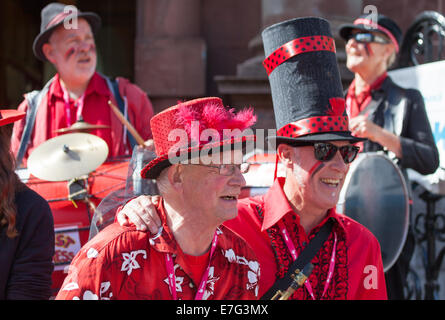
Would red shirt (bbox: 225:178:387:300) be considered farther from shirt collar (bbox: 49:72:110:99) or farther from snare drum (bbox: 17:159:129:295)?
shirt collar (bbox: 49:72:110:99)

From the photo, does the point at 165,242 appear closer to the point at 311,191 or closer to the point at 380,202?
the point at 311,191

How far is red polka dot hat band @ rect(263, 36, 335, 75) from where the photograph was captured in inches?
Answer: 110

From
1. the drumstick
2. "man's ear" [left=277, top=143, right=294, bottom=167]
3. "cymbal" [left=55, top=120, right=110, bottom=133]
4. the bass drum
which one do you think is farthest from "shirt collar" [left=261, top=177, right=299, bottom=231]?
"cymbal" [left=55, top=120, right=110, bottom=133]

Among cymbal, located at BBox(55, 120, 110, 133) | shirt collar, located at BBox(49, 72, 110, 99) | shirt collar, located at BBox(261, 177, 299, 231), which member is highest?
shirt collar, located at BBox(49, 72, 110, 99)

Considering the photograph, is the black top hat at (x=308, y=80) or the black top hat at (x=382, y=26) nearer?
the black top hat at (x=308, y=80)

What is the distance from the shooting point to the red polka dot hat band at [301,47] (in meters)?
2.79

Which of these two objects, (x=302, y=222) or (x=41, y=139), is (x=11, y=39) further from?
(x=302, y=222)

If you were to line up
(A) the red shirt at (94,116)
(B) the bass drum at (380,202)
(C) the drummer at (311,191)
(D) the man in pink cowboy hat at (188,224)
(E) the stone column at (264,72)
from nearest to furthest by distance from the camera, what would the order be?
(D) the man in pink cowboy hat at (188,224)
(C) the drummer at (311,191)
(B) the bass drum at (380,202)
(A) the red shirt at (94,116)
(E) the stone column at (264,72)

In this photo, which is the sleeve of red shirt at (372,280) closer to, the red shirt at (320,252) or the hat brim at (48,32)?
the red shirt at (320,252)

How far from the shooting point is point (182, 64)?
23.9 ft

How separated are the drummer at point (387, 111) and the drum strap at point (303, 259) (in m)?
1.37

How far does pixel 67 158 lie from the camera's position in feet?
12.5

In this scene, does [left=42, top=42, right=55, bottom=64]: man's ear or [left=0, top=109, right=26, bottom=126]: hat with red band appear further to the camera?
[left=42, top=42, right=55, bottom=64]: man's ear

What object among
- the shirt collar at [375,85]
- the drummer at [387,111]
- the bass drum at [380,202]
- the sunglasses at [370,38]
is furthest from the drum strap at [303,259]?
the sunglasses at [370,38]
